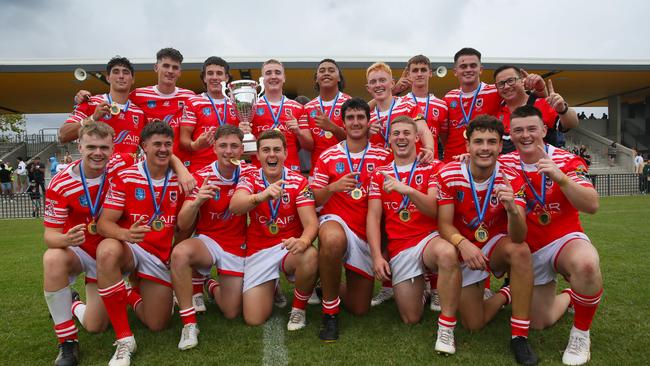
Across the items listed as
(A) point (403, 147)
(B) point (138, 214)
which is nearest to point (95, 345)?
(B) point (138, 214)

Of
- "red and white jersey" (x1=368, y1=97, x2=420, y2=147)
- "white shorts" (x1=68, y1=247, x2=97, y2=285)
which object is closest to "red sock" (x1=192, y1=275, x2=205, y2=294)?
"white shorts" (x1=68, y1=247, x2=97, y2=285)

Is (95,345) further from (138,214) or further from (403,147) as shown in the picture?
(403,147)

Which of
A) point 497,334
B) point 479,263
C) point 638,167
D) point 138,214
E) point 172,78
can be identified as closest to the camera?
point 479,263

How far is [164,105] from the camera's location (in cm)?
490

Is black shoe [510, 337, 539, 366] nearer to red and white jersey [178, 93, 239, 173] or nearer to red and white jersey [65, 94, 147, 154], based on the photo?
red and white jersey [178, 93, 239, 173]

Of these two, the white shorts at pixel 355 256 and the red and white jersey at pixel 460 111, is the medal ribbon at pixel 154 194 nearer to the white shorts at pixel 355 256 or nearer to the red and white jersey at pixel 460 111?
the white shorts at pixel 355 256

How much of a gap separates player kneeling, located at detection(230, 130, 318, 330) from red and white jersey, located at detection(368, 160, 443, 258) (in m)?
0.65

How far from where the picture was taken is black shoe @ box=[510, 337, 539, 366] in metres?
2.97

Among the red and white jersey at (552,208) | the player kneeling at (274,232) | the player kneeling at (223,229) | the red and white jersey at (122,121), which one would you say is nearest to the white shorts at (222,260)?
the player kneeling at (223,229)

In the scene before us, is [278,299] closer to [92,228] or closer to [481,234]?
[92,228]

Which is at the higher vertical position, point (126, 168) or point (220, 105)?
point (220, 105)

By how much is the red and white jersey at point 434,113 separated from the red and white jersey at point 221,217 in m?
2.00

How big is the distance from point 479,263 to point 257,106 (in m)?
2.96

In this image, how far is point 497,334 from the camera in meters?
3.50
